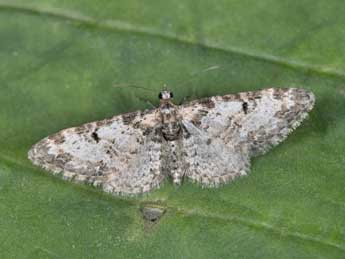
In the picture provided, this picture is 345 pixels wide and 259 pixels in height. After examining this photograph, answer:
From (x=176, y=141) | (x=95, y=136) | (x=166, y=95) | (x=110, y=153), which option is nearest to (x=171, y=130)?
(x=176, y=141)

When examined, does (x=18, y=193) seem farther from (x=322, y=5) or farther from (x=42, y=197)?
(x=322, y=5)

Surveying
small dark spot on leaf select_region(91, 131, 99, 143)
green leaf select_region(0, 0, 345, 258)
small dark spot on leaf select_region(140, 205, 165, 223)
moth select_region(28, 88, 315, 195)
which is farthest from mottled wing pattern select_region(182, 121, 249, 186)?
small dark spot on leaf select_region(91, 131, 99, 143)

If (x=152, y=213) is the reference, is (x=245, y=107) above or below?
above

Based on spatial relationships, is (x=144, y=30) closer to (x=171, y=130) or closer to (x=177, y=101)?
A: (x=177, y=101)

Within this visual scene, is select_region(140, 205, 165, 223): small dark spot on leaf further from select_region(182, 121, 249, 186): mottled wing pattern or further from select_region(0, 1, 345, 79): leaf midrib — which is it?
select_region(0, 1, 345, 79): leaf midrib

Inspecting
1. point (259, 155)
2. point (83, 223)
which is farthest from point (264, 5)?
point (83, 223)

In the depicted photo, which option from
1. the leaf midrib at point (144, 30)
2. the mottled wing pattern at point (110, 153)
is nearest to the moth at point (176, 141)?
the mottled wing pattern at point (110, 153)

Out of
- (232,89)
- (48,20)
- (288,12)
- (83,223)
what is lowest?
(83,223)
